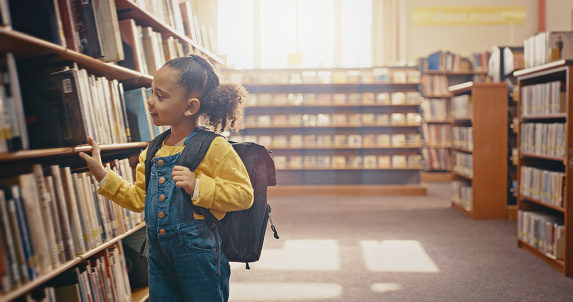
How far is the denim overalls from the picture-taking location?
126 centimetres

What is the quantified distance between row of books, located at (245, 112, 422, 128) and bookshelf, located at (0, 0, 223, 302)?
4.12 metres

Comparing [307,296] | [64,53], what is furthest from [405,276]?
[64,53]

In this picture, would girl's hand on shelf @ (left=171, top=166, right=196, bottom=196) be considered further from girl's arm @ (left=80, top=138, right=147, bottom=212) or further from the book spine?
the book spine

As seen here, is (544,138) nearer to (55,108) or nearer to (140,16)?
(140,16)

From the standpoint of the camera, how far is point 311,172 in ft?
21.0

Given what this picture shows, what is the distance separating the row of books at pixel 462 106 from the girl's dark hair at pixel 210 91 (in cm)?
375

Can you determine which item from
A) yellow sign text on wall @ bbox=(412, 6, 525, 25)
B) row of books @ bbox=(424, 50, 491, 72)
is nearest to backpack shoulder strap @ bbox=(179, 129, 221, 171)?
row of books @ bbox=(424, 50, 491, 72)

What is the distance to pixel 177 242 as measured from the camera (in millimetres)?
1271

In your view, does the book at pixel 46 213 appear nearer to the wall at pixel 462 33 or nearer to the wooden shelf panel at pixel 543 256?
the wooden shelf panel at pixel 543 256

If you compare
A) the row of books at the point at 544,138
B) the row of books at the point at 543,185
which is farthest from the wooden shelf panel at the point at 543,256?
the row of books at the point at 544,138

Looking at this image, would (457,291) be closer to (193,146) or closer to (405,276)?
(405,276)

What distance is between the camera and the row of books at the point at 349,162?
616 centimetres

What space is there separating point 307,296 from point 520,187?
209 cm

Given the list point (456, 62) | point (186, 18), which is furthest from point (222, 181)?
point (456, 62)
